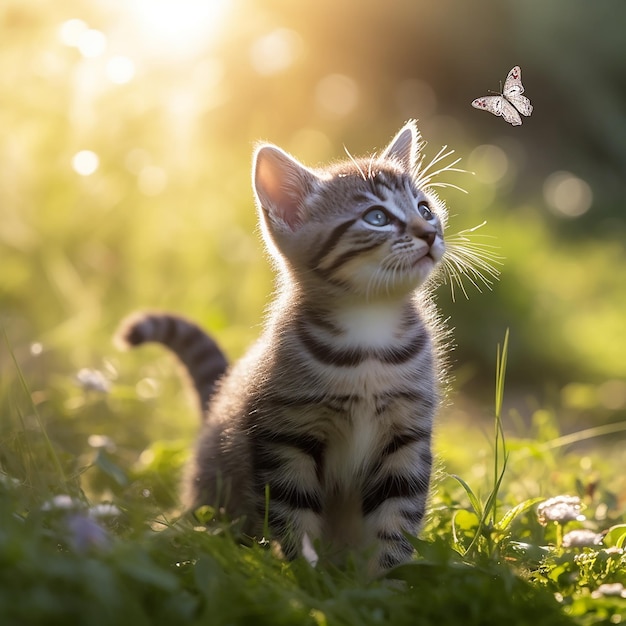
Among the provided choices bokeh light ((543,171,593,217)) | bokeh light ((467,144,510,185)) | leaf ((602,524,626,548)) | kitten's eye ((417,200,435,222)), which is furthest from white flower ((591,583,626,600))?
bokeh light ((543,171,593,217))

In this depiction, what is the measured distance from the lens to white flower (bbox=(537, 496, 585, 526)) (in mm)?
2014

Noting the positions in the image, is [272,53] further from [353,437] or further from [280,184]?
[353,437]

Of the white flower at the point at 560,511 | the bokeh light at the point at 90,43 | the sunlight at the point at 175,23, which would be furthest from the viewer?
the sunlight at the point at 175,23

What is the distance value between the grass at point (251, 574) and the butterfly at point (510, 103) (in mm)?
711

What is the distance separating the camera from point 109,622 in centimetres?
126

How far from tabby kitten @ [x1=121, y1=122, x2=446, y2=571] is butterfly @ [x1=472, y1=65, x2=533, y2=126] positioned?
42 cm

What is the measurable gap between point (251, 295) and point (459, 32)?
5.11m

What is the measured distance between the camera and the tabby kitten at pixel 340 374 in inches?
88.1

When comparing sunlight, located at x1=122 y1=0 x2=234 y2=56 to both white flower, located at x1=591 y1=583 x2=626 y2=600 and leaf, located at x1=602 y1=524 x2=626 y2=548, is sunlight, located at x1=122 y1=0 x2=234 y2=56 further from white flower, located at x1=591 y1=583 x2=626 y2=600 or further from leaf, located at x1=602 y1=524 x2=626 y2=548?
white flower, located at x1=591 y1=583 x2=626 y2=600

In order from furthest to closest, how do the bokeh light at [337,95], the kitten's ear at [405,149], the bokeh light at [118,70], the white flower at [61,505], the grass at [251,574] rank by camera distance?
the bokeh light at [337,95] < the bokeh light at [118,70] < the kitten's ear at [405,149] < the white flower at [61,505] < the grass at [251,574]

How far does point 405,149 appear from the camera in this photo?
9.14 feet

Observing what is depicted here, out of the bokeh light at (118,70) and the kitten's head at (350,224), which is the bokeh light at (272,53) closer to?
the bokeh light at (118,70)

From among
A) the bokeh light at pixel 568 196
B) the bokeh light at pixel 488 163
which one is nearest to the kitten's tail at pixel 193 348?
the bokeh light at pixel 488 163

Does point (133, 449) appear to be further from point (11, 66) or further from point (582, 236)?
point (582, 236)
